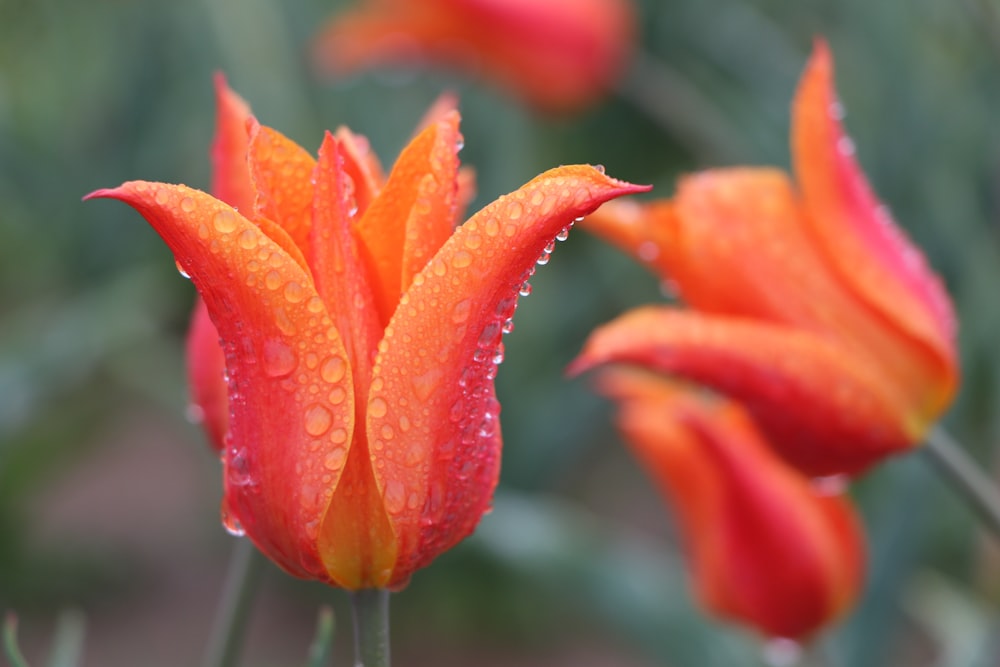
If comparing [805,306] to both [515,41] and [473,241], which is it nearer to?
[473,241]

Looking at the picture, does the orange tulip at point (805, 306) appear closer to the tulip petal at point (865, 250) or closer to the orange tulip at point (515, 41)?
the tulip petal at point (865, 250)

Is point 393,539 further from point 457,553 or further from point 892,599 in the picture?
point 457,553

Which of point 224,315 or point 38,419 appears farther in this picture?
point 38,419

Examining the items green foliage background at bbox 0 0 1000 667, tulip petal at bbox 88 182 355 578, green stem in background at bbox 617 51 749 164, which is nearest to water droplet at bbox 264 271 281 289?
tulip petal at bbox 88 182 355 578

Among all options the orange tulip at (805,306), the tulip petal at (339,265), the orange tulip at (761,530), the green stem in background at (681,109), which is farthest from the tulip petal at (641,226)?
the green stem in background at (681,109)

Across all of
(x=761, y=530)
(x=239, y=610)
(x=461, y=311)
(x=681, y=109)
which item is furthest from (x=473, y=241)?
(x=681, y=109)

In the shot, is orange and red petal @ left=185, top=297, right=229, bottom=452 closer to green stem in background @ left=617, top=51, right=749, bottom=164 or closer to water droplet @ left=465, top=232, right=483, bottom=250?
water droplet @ left=465, top=232, right=483, bottom=250

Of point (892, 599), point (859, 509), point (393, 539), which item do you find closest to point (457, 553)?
point (859, 509)
